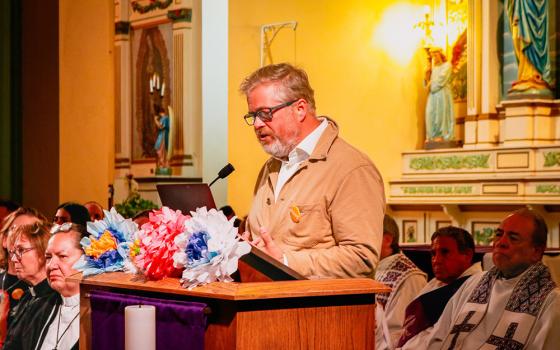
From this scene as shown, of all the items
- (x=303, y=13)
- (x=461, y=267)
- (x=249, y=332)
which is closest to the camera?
(x=249, y=332)

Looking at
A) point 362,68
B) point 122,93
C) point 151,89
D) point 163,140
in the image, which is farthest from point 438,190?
point 122,93

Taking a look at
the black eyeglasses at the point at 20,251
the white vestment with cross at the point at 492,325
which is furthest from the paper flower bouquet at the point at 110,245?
the white vestment with cross at the point at 492,325

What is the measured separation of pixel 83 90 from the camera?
236 inches

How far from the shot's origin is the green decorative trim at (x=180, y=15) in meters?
13.7

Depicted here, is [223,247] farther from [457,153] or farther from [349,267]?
[457,153]

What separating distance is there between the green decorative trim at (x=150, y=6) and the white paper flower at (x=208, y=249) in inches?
464

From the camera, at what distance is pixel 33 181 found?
21.1ft

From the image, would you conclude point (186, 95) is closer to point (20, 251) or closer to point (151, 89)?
point (151, 89)

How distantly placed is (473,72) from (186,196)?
10310mm

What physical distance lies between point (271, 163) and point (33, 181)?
342 centimetres

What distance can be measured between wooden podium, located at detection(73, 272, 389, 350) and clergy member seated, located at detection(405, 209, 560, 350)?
7.14 ft

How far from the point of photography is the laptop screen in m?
2.87

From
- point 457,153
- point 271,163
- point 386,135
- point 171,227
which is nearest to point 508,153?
point 457,153

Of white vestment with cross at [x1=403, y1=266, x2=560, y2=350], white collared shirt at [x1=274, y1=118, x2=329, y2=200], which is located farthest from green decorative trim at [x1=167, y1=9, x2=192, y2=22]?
white collared shirt at [x1=274, y1=118, x2=329, y2=200]
